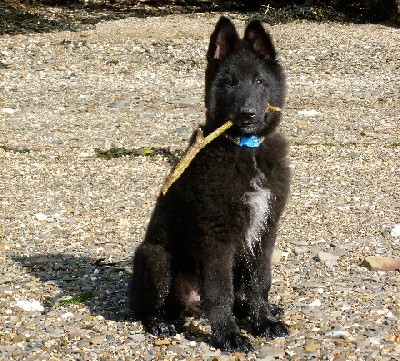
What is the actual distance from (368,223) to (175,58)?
7.12 metres

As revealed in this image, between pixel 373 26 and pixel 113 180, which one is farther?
pixel 373 26

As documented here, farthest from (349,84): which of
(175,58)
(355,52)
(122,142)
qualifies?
(122,142)

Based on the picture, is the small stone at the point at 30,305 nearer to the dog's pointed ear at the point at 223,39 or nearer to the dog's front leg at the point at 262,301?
the dog's front leg at the point at 262,301

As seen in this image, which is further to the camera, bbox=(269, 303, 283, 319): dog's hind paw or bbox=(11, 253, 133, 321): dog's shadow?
bbox=(11, 253, 133, 321): dog's shadow

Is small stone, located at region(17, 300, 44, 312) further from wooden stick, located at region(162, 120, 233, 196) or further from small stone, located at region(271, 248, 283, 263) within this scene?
small stone, located at region(271, 248, 283, 263)

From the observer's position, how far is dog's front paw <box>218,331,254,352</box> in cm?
439

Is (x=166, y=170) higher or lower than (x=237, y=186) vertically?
lower

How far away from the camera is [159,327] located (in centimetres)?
462

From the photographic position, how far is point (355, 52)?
13.5 metres

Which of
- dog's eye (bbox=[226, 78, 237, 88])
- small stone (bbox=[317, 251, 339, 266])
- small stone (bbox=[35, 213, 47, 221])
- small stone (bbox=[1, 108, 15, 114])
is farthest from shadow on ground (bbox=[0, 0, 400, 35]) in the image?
dog's eye (bbox=[226, 78, 237, 88])

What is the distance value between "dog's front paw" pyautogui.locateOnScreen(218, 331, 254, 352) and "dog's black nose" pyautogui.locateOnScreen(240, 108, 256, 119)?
123 centimetres

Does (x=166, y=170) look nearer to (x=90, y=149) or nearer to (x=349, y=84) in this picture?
(x=90, y=149)

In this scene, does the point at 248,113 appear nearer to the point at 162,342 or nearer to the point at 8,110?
the point at 162,342

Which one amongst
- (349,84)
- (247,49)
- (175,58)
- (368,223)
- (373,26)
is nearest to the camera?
A: (247,49)
